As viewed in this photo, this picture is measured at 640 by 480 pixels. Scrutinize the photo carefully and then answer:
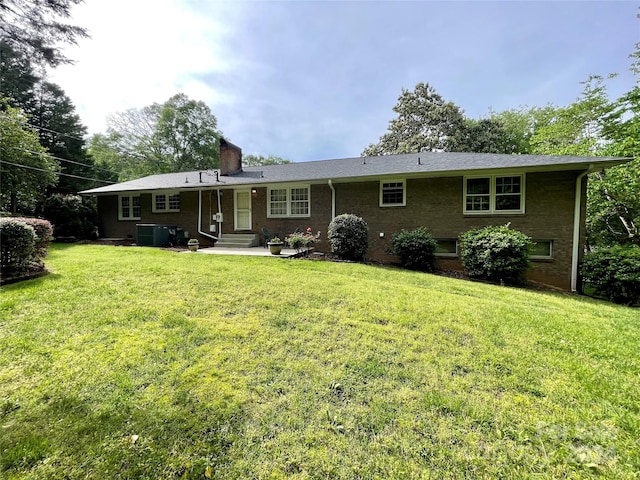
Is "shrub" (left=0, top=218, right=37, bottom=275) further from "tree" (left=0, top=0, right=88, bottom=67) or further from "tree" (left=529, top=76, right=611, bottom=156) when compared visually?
"tree" (left=529, top=76, right=611, bottom=156)

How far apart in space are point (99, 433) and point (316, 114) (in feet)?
67.4

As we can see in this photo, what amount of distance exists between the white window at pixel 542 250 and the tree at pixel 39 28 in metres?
12.4

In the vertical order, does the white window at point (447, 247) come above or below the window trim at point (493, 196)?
below

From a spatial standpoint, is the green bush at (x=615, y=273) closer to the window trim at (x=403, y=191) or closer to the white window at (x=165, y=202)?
the window trim at (x=403, y=191)

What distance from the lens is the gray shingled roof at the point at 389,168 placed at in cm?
839

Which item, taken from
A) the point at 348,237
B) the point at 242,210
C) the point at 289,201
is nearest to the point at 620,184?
the point at 348,237

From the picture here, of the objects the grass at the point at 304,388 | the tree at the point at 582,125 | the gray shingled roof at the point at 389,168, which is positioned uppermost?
the tree at the point at 582,125

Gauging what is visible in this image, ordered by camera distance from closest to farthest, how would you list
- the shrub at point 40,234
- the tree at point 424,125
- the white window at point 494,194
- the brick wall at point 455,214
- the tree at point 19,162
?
the shrub at point 40,234 < the brick wall at point 455,214 < the white window at point 494,194 < the tree at point 19,162 < the tree at point 424,125

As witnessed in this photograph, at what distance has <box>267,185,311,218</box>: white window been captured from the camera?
465 inches

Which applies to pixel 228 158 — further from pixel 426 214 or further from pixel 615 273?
pixel 615 273

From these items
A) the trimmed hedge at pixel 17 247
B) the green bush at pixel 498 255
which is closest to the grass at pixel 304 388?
the trimmed hedge at pixel 17 247

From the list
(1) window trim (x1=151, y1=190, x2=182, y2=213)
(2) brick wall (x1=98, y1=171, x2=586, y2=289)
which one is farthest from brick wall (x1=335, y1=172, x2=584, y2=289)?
(1) window trim (x1=151, y1=190, x2=182, y2=213)

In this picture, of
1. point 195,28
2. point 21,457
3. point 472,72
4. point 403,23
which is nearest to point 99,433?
point 21,457

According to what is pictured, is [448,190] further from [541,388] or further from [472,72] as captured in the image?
[541,388]
